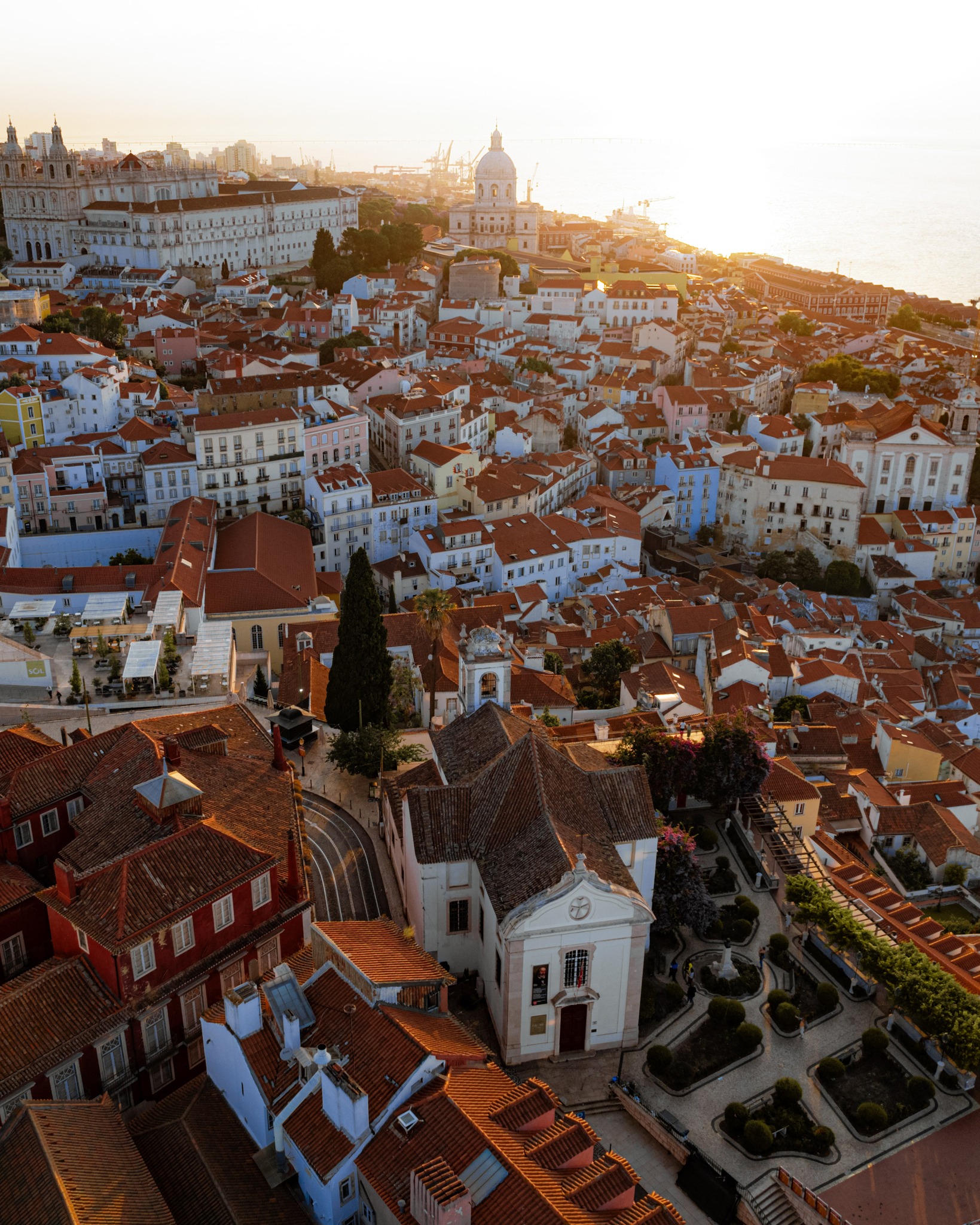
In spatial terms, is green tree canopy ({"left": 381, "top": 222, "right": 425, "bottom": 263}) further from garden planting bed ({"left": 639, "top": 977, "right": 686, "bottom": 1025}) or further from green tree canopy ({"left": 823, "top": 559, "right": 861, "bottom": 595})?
garden planting bed ({"left": 639, "top": 977, "right": 686, "bottom": 1025})

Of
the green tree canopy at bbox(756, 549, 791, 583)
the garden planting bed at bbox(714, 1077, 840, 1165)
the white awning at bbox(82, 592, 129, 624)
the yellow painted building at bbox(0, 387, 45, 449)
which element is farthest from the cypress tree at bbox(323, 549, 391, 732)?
the green tree canopy at bbox(756, 549, 791, 583)

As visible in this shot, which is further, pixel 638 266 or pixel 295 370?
pixel 638 266

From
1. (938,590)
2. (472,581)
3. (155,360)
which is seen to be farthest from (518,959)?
(155,360)

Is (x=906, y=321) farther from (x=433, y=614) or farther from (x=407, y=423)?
(x=433, y=614)

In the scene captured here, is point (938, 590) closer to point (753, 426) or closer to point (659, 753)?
point (753, 426)

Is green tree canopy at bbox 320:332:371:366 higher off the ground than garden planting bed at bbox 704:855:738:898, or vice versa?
green tree canopy at bbox 320:332:371:366

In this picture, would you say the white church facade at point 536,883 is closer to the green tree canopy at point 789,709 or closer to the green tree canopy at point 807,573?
the green tree canopy at point 789,709

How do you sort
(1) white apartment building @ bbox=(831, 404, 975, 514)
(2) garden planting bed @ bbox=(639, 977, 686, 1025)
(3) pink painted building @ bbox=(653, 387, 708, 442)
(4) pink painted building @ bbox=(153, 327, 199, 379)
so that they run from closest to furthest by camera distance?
(2) garden planting bed @ bbox=(639, 977, 686, 1025), (4) pink painted building @ bbox=(153, 327, 199, 379), (1) white apartment building @ bbox=(831, 404, 975, 514), (3) pink painted building @ bbox=(653, 387, 708, 442)
